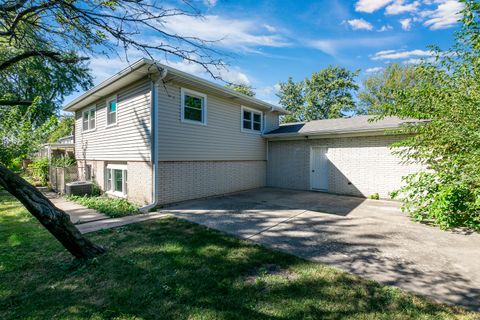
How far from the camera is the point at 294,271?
10.9 ft

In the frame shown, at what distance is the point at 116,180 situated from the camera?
9.12 m

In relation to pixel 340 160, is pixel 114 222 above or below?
below

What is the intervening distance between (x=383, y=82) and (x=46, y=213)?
2939cm

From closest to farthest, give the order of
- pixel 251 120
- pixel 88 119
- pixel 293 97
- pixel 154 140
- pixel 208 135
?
pixel 154 140, pixel 208 135, pixel 88 119, pixel 251 120, pixel 293 97

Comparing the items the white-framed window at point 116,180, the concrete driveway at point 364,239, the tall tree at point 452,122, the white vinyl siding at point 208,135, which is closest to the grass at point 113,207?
the white-framed window at point 116,180

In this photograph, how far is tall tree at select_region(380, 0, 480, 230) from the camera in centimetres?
458

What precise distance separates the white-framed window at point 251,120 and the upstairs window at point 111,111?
5.57 metres

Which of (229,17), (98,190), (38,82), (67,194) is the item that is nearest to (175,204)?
(98,190)

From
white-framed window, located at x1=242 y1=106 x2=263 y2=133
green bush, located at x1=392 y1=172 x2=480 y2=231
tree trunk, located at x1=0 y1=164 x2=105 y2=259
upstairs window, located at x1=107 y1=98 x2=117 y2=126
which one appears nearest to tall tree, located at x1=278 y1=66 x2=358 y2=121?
white-framed window, located at x1=242 y1=106 x2=263 y2=133

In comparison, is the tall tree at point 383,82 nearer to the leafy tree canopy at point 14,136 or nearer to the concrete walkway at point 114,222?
the concrete walkway at point 114,222

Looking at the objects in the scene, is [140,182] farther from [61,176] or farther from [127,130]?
[61,176]

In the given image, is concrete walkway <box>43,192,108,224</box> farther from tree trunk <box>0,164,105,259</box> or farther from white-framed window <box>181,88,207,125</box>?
white-framed window <box>181,88,207,125</box>

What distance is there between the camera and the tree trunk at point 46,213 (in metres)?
3.20

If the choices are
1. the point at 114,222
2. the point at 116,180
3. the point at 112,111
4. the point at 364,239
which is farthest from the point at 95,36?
the point at 116,180
